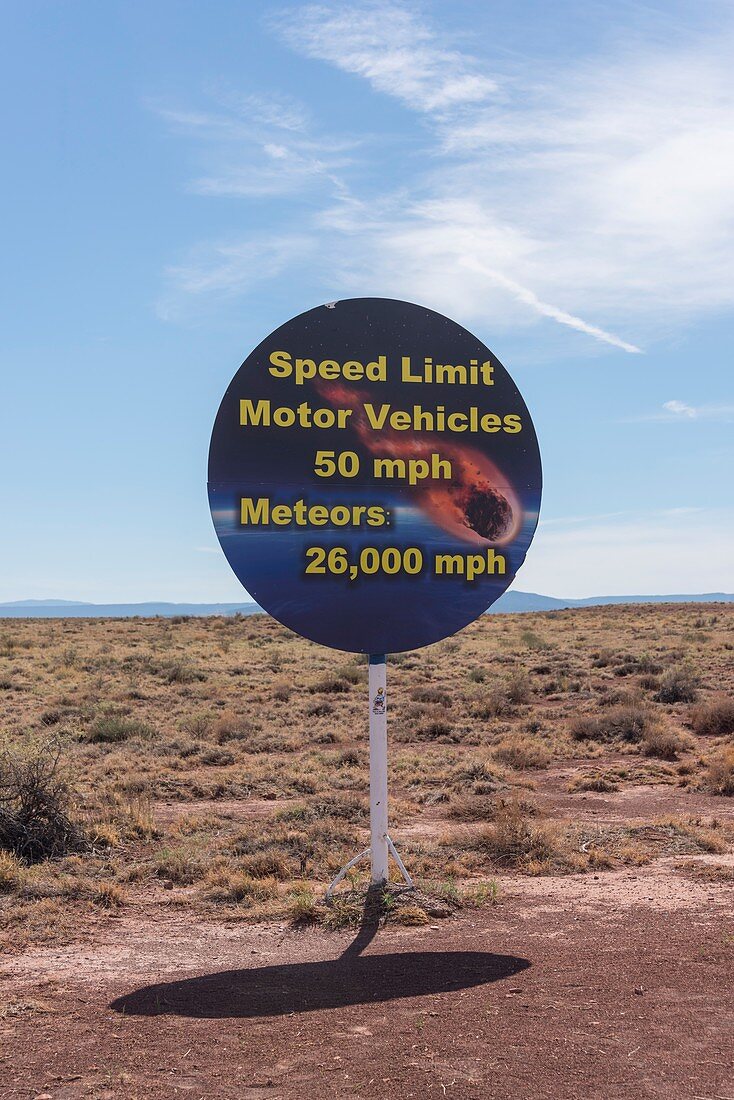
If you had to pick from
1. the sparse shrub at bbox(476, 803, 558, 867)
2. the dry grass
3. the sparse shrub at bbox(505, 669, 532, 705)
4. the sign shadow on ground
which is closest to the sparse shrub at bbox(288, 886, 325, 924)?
the dry grass

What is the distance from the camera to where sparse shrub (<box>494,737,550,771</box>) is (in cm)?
1655

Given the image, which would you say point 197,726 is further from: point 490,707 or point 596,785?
point 596,785

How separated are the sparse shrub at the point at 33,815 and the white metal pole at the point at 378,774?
358 cm

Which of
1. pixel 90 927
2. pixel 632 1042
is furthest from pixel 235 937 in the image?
pixel 632 1042

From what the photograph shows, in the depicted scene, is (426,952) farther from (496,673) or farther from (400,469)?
(496,673)

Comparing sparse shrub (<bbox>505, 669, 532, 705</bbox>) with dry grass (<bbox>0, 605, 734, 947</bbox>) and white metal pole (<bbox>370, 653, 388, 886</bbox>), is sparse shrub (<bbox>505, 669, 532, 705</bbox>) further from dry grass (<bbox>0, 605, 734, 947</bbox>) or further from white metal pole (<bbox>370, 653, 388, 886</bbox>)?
white metal pole (<bbox>370, 653, 388, 886</bbox>)

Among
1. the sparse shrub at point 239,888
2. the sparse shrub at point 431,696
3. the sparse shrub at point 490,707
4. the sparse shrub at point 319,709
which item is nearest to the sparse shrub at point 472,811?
the sparse shrub at point 239,888

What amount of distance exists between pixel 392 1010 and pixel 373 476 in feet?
12.5

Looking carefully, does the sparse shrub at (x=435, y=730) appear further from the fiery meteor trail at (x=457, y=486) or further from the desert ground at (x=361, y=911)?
the fiery meteor trail at (x=457, y=486)

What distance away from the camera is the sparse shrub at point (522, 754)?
16.5 meters

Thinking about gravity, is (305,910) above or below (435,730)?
above

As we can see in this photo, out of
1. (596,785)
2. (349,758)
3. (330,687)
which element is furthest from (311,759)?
(330,687)

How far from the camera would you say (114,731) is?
60.2 feet

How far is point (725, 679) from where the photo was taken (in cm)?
2708
